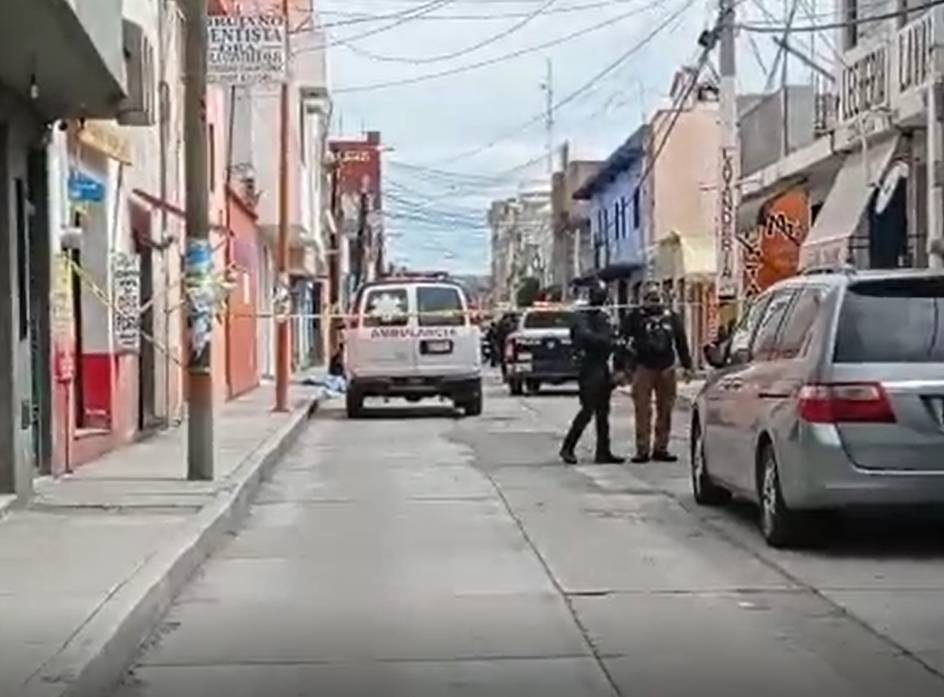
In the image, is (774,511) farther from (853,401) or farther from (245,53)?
(245,53)

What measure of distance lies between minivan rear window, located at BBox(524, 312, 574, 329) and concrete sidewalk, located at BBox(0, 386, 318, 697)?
758 inches

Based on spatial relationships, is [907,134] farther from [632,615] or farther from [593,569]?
[632,615]

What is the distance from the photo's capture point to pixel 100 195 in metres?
19.5

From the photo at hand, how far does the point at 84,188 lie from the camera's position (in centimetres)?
1892

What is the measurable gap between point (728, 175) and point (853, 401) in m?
19.4

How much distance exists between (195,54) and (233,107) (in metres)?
22.6

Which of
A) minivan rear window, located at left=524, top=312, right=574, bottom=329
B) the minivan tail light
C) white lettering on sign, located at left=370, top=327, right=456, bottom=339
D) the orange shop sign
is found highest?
the orange shop sign

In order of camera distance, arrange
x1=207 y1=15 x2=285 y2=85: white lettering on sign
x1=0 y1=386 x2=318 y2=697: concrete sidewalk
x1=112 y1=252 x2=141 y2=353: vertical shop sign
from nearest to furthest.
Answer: x1=0 y1=386 x2=318 y2=697: concrete sidewalk < x1=112 y1=252 x2=141 y2=353: vertical shop sign < x1=207 y1=15 x2=285 y2=85: white lettering on sign

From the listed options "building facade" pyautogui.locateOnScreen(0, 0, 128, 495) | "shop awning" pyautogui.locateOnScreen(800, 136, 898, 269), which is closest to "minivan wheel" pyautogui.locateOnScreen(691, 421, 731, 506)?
"building facade" pyautogui.locateOnScreen(0, 0, 128, 495)

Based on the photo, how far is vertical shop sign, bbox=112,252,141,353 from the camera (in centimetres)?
2072

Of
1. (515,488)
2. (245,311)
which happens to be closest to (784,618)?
(515,488)

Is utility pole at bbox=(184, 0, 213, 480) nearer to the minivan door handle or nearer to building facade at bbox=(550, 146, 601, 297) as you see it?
the minivan door handle

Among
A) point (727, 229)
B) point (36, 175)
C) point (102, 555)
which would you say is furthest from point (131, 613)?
point (727, 229)

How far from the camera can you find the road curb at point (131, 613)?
8.28m
